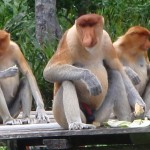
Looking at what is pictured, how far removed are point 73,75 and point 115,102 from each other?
66cm

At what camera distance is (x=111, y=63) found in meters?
6.58

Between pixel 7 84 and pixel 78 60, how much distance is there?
2366mm

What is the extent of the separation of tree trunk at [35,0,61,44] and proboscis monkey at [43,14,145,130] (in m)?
4.10

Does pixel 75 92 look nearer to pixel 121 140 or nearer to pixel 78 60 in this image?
pixel 78 60

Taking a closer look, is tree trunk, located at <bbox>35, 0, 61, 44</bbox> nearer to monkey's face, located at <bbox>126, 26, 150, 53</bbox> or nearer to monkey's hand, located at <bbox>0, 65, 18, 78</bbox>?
monkey's face, located at <bbox>126, 26, 150, 53</bbox>

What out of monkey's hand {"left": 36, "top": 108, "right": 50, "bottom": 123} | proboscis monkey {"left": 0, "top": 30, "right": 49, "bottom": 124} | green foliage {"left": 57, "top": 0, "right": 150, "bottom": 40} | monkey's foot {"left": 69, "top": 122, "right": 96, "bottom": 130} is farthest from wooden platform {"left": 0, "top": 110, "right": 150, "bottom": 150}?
green foliage {"left": 57, "top": 0, "right": 150, "bottom": 40}

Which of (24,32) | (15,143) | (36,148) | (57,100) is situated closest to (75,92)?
(57,100)

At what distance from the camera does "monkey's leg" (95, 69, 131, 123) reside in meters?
6.51

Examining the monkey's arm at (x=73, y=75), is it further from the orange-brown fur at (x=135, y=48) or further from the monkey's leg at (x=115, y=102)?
the orange-brown fur at (x=135, y=48)

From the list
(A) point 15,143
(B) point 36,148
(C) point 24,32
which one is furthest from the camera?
(C) point 24,32

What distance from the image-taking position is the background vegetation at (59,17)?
10.6 meters

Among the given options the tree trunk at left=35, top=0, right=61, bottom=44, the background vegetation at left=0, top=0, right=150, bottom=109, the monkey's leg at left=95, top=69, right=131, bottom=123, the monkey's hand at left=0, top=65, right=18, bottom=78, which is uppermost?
the monkey's leg at left=95, top=69, right=131, bottom=123

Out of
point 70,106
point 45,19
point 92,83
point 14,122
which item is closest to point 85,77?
point 92,83

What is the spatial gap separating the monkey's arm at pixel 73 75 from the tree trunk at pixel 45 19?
435 centimetres
